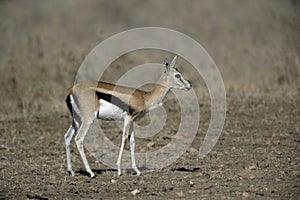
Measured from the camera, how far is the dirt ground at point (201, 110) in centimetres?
830

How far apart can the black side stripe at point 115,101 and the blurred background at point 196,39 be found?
4946mm

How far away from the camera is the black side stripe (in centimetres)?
942

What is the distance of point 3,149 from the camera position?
11.5 m

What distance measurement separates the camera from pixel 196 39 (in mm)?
22547

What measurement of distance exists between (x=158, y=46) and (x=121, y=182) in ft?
41.0

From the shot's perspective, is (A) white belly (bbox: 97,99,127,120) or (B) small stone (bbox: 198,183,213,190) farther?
(A) white belly (bbox: 97,99,127,120)

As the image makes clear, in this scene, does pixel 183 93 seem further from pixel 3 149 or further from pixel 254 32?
pixel 254 32

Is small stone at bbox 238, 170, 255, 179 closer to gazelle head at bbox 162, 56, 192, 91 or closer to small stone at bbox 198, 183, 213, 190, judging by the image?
small stone at bbox 198, 183, 213, 190

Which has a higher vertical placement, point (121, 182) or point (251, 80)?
point (251, 80)

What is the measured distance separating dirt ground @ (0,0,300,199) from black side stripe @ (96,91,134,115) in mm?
970

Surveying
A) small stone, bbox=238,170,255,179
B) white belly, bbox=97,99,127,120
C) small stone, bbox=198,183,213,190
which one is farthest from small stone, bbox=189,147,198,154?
small stone, bbox=198,183,213,190

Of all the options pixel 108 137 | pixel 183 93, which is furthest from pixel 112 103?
pixel 183 93

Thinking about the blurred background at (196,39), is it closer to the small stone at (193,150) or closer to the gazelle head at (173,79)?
the small stone at (193,150)

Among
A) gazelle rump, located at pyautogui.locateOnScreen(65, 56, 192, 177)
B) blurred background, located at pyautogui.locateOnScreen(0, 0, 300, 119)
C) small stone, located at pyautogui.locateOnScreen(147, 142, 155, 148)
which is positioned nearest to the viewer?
gazelle rump, located at pyautogui.locateOnScreen(65, 56, 192, 177)
